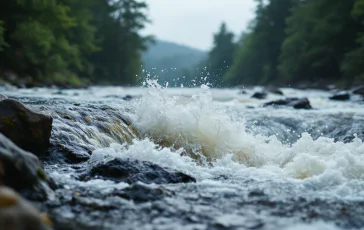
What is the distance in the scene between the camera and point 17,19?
2381 centimetres

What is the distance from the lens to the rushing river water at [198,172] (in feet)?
10.8

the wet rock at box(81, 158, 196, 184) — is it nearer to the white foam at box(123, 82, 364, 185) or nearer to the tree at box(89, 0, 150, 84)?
the white foam at box(123, 82, 364, 185)

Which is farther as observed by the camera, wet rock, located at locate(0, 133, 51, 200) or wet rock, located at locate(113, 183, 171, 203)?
wet rock, located at locate(113, 183, 171, 203)

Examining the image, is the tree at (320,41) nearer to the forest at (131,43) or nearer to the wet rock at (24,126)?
the forest at (131,43)

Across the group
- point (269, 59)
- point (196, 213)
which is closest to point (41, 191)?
point (196, 213)

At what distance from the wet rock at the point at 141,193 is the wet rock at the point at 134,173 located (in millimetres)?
391

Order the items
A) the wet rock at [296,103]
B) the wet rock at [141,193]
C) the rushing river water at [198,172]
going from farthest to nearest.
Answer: the wet rock at [296,103] < the wet rock at [141,193] < the rushing river water at [198,172]

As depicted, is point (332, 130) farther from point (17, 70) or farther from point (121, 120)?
point (17, 70)

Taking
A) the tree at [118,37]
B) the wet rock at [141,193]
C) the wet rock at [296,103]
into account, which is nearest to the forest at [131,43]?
the tree at [118,37]

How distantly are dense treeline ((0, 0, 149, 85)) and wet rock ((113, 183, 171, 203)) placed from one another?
17.7 meters

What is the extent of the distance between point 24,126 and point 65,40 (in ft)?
87.1

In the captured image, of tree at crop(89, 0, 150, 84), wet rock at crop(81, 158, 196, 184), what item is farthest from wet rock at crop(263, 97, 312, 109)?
tree at crop(89, 0, 150, 84)

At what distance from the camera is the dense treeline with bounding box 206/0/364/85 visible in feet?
104

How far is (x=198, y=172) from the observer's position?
16.9 feet
